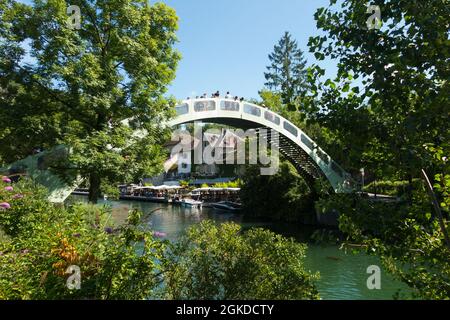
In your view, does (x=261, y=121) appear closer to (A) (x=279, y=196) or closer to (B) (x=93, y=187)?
(A) (x=279, y=196)

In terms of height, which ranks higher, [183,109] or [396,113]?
[183,109]

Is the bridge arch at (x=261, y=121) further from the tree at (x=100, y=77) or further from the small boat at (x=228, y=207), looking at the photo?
the small boat at (x=228, y=207)

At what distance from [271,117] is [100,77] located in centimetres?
1563

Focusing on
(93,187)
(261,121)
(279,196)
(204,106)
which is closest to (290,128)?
(261,121)

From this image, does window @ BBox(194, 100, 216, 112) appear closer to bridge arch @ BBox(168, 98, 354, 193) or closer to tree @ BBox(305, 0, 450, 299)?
bridge arch @ BBox(168, 98, 354, 193)

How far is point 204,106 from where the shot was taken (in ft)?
65.3

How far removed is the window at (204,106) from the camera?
1923 centimetres

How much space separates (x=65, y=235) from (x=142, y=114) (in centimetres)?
713

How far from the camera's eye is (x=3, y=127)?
1027cm

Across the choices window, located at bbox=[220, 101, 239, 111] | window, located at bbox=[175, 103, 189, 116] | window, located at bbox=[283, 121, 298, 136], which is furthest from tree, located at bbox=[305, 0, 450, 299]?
window, located at bbox=[283, 121, 298, 136]

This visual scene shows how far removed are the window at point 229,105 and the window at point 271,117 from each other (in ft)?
9.74

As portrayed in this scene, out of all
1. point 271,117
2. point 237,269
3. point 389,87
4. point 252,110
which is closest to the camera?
point 389,87

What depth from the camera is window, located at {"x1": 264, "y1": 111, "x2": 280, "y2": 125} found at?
24.2m

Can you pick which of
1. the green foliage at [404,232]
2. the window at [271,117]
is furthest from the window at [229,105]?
the green foliage at [404,232]
